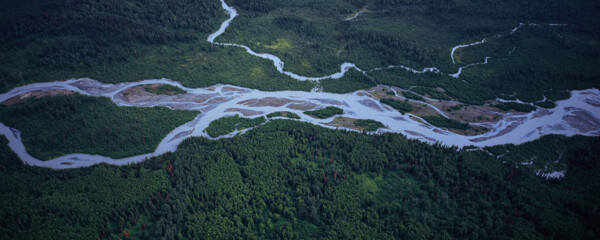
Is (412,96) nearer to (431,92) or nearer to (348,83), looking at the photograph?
(431,92)

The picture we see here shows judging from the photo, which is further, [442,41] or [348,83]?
[442,41]

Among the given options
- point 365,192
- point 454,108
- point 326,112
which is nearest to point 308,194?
point 365,192

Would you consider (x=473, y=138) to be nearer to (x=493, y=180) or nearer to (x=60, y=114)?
(x=493, y=180)

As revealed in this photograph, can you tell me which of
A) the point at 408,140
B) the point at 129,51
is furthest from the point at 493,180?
the point at 129,51


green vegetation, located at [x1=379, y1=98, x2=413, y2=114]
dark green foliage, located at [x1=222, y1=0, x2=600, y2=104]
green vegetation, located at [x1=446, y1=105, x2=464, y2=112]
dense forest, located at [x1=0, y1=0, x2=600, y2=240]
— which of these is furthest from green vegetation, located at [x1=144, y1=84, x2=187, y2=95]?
green vegetation, located at [x1=446, y1=105, x2=464, y2=112]

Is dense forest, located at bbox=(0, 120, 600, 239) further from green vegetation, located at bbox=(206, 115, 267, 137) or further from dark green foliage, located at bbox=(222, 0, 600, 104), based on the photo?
dark green foliage, located at bbox=(222, 0, 600, 104)

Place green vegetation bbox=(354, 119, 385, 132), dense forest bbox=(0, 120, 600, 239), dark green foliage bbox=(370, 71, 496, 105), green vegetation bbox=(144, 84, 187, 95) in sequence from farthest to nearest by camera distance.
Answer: dark green foliage bbox=(370, 71, 496, 105) < green vegetation bbox=(144, 84, 187, 95) < green vegetation bbox=(354, 119, 385, 132) < dense forest bbox=(0, 120, 600, 239)

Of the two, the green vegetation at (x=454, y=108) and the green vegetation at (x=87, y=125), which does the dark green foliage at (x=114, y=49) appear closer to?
the green vegetation at (x=87, y=125)

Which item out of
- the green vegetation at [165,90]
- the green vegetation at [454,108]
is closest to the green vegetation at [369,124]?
the green vegetation at [454,108]
